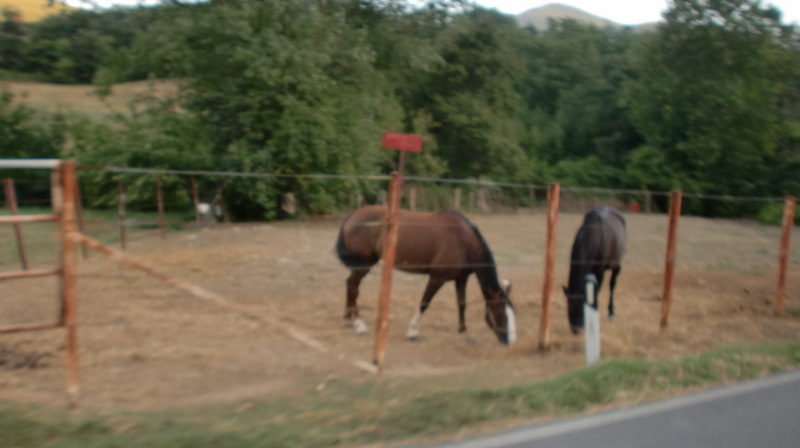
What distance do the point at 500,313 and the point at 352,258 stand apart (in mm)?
1903

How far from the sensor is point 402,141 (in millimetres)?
6398

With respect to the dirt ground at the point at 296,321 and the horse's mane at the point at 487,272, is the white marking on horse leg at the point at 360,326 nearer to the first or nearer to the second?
the dirt ground at the point at 296,321

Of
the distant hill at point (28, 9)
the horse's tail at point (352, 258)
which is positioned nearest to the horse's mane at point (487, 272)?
the horse's tail at point (352, 258)

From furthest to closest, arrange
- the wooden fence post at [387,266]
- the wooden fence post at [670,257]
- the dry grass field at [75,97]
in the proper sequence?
the dry grass field at [75,97] → the wooden fence post at [670,257] → the wooden fence post at [387,266]

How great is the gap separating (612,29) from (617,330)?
216ft

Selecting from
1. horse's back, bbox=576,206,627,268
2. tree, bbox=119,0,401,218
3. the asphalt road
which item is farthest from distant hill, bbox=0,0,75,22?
the asphalt road

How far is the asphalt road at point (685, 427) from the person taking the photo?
4.03 metres

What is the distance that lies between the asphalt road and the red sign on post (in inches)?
117

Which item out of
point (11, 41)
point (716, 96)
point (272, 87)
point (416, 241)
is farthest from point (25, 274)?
point (11, 41)

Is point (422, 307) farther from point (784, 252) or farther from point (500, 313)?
point (784, 252)

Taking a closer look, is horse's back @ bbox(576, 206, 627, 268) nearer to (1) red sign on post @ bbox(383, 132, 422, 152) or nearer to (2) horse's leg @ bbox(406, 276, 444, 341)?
(2) horse's leg @ bbox(406, 276, 444, 341)

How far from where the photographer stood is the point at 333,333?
736 cm

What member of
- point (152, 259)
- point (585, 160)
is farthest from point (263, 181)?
point (585, 160)

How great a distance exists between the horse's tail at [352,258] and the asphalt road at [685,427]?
3723 mm
